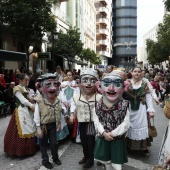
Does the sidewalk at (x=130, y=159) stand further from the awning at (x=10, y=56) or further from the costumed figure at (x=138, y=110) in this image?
the awning at (x=10, y=56)

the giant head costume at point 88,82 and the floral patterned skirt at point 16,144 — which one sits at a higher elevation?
the giant head costume at point 88,82

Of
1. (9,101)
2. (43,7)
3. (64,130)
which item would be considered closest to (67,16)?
(43,7)

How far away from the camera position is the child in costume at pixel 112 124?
3762 mm

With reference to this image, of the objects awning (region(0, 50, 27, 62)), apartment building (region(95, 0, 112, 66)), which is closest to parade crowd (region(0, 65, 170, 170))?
awning (region(0, 50, 27, 62))

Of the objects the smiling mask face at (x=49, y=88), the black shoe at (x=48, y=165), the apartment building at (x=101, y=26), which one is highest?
the apartment building at (x=101, y=26)

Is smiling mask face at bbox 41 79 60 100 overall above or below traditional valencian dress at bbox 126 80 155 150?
above

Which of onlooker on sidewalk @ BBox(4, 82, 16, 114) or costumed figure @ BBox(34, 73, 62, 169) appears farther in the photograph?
onlooker on sidewalk @ BBox(4, 82, 16, 114)

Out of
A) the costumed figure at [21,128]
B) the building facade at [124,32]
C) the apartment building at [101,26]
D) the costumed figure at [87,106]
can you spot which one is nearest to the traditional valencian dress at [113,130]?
the costumed figure at [87,106]

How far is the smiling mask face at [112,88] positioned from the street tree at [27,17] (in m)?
11.1

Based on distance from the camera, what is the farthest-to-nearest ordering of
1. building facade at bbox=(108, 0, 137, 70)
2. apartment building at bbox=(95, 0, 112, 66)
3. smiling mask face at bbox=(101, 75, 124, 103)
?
building facade at bbox=(108, 0, 137, 70)
apartment building at bbox=(95, 0, 112, 66)
smiling mask face at bbox=(101, 75, 124, 103)

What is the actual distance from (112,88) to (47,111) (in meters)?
1.36

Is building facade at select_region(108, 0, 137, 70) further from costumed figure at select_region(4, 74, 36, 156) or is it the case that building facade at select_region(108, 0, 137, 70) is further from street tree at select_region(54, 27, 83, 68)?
costumed figure at select_region(4, 74, 36, 156)

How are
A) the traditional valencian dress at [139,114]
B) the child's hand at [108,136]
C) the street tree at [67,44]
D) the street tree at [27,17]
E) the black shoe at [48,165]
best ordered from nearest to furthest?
the child's hand at [108,136] < the black shoe at [48,165] < the traditional valencian dress at [139,114] < the street tree at [27,17] < the street tree at [67,44]

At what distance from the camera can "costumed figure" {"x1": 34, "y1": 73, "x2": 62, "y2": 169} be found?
4609mm
